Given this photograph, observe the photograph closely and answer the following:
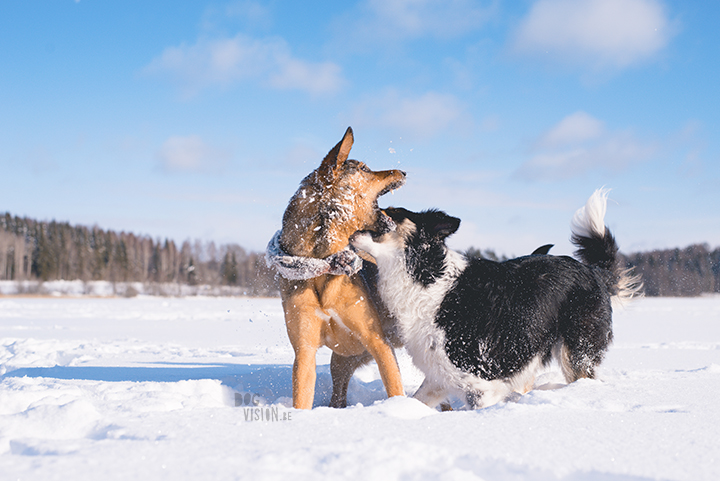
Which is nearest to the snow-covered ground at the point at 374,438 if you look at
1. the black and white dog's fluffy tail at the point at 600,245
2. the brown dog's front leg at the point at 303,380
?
the brown dog's front leg at the point at 303,380

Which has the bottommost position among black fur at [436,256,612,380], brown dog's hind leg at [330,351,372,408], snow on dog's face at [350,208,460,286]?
brown dog's hind leg at [330,351,372,408]

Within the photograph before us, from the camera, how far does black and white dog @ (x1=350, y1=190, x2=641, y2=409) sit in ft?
11.1

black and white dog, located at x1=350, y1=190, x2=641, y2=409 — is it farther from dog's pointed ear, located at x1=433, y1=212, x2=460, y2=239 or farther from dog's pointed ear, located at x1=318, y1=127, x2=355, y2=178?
dog's pointed ear, located at x1=318, y1=127, x2=355, y2=178

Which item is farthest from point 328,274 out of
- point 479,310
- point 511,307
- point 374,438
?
point 374,438

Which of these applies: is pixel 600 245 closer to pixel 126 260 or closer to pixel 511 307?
pixel 511 307

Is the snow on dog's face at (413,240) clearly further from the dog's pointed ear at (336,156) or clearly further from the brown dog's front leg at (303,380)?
the brown dog's front leg at (303,380)

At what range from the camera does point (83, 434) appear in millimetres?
2086

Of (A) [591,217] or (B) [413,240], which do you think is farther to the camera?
(A) [591,217]

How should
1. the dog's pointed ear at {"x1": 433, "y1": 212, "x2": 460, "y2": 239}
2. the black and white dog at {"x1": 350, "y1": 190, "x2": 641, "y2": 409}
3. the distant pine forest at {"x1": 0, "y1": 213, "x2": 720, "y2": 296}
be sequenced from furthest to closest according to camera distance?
the distant pine forest at {"x1": 0, "y1": 213, "x2": 720, "y2": 296} → the dog's pointed ear at {"x1": 433, "y1": 212, "x2": 460, "y2": 239} → the black and white dog at {"x1": 350, "y1": 190, "x2": 641, "y2": 409}

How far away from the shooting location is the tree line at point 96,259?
5853cm

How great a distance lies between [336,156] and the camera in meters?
3.41

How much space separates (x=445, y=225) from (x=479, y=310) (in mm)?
672

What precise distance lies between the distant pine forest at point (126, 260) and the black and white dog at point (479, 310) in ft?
134

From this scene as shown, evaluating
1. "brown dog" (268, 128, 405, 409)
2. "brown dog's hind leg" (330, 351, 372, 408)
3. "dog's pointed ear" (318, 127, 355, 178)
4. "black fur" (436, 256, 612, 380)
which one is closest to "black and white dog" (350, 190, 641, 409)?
"black fur" (436, 256, 612, 380)
